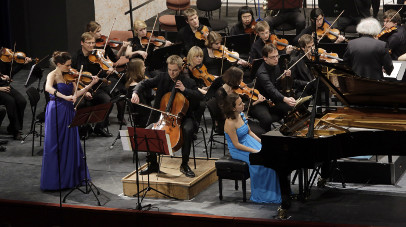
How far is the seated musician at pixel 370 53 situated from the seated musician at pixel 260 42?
1.21 metres

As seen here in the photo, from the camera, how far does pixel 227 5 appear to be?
13.1 meters

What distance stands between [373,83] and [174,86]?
6.59ft

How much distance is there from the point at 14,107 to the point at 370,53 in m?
4.58

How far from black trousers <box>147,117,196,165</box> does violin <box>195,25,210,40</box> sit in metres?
2.64

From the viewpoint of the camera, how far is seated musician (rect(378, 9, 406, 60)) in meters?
9.67

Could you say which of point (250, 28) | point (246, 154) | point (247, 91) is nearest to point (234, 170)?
point (246, 154)

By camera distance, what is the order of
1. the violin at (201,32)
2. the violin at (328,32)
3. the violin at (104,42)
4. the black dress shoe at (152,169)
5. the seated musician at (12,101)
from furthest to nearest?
the violin at (328,32) < the violin at (201,32) < the violin at (104,42) < the seated musician at (12,101) < the black dress shoe at (152,169)

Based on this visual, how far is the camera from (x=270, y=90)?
812 cm

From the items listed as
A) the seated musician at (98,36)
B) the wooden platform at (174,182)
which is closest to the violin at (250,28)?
the seated musician at (98,36)

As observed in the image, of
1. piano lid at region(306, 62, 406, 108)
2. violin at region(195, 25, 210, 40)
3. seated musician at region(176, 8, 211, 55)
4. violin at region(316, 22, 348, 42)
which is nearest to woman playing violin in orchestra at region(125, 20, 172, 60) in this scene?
seated musician at region(176, 8, 211, 55)

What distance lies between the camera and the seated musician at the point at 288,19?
10.9 m

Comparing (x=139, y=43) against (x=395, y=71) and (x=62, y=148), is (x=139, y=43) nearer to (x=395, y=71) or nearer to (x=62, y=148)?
(x=62, y=148)

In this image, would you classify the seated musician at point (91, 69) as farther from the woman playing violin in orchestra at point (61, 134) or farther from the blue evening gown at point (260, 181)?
the blue evening gown at point (260, 181)

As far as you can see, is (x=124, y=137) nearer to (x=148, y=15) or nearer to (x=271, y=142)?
(x=271, y=142)
